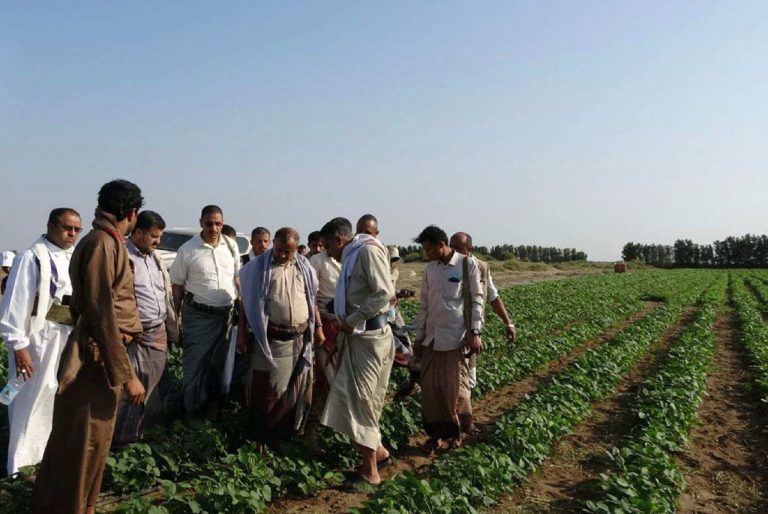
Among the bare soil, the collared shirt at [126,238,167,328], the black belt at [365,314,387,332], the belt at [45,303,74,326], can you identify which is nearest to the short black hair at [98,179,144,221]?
the collared shirt at [126,238,167,328]

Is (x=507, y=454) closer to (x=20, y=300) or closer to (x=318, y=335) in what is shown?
(x=318, y=335)

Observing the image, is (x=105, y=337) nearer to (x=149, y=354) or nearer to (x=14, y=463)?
(x=149, y=354)

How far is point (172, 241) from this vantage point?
11281 millimetres

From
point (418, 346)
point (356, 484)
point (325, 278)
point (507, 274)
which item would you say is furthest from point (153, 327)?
point (507, 274)

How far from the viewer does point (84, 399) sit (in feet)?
9.17

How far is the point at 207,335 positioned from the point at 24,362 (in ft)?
4.69

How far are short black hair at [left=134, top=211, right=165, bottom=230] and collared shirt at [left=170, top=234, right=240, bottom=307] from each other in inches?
17.6

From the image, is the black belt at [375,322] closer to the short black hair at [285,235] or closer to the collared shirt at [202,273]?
the short black hair at [285,235]

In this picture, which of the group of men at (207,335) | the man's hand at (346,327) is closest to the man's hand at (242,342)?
the group of men at (207,335)

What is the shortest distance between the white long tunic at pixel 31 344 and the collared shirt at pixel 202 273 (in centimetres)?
99

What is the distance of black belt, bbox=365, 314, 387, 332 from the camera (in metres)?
4.05

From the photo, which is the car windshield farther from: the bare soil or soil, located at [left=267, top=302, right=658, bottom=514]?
Answer: the bare soil

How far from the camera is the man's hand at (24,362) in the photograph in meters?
3.64

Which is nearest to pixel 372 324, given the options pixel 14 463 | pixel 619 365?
pixel 14 463
